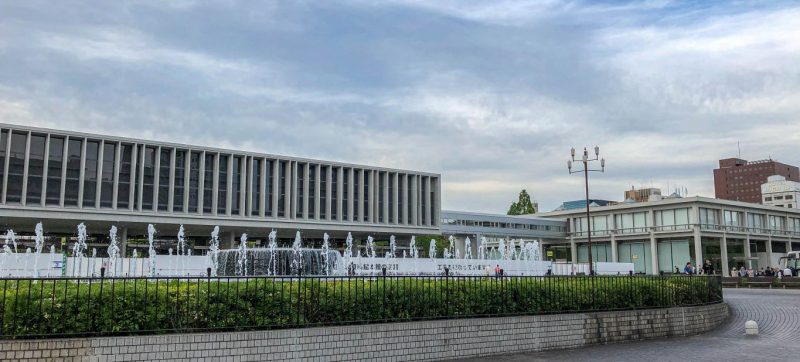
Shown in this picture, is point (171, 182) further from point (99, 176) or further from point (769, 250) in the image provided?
point (769, 250)

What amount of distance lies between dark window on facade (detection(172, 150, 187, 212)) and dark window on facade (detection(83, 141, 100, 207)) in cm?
690

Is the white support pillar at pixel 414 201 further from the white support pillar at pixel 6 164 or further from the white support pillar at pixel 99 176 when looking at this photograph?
the white support pillar at pixel 6 164

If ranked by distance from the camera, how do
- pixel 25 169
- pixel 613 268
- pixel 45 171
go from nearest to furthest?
pixel 25 169
pixel 45 171
pixel 613 268

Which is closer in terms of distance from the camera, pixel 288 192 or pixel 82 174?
pixel 82 174

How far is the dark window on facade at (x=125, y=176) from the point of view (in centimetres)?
5650

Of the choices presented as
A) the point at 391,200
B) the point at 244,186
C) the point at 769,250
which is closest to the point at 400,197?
the point at 391,200

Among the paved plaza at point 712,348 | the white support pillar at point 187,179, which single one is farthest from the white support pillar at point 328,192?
the paved plaza at point 712,348

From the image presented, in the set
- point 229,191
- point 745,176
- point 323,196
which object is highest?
point 745,176

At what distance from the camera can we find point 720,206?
77.2 m

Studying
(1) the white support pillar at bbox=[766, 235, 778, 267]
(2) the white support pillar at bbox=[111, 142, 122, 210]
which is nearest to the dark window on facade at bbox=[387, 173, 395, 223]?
(2) the white support pillar at bbox=[111, 142, 122, 210]

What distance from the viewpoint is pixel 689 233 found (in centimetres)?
7438

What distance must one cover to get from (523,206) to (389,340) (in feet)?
320

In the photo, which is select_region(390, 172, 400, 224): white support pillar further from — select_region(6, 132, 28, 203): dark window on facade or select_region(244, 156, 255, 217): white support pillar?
select_region(6, 132, 28, 203): dark window on facade

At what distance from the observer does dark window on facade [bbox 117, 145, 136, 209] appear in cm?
5650
